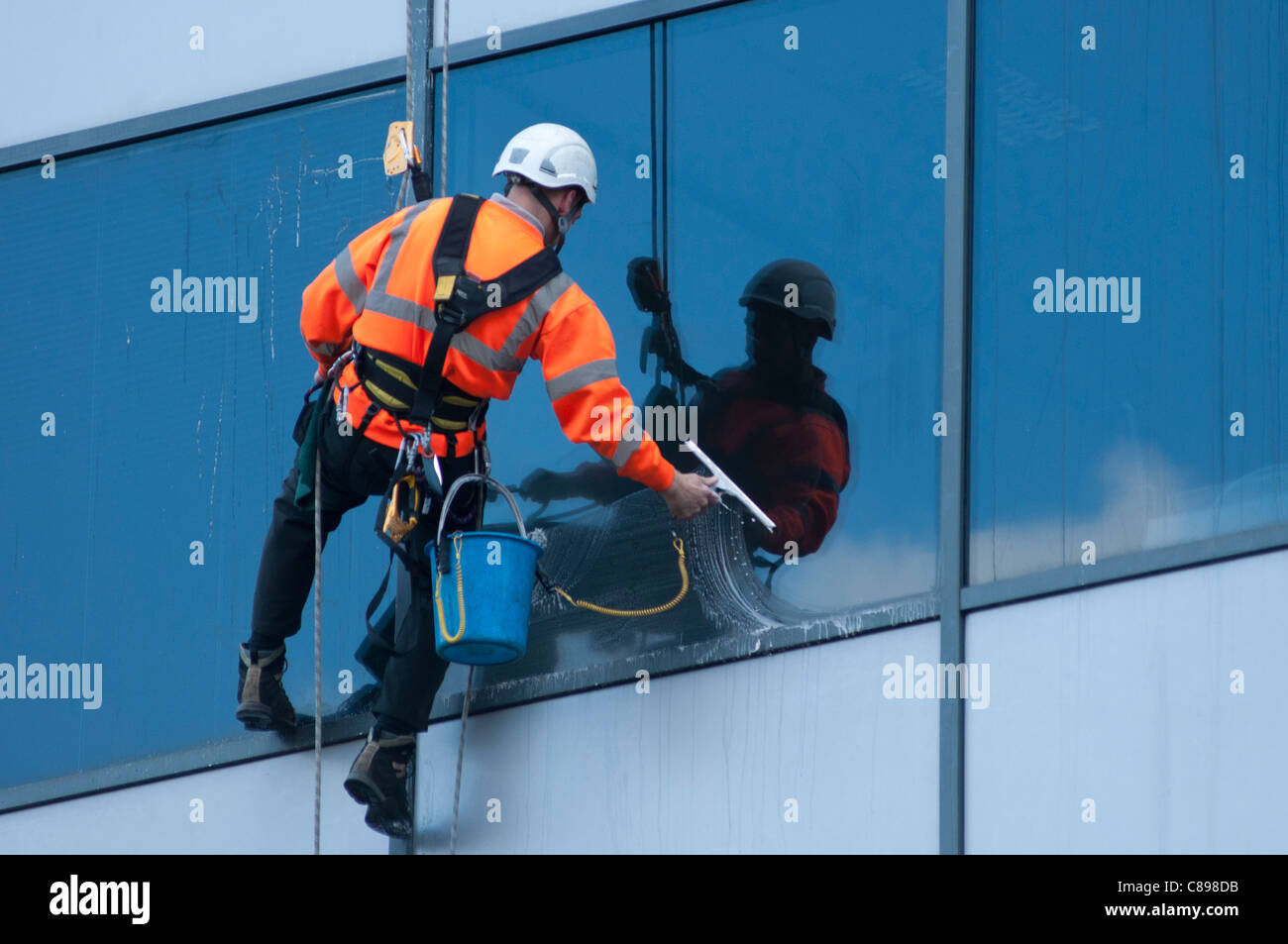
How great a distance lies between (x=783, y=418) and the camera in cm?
584

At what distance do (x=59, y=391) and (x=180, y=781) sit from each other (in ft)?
4.89

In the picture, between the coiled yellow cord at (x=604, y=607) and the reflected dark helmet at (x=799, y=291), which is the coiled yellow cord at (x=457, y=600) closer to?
the coiled yellow cord at (x=604, y=607)

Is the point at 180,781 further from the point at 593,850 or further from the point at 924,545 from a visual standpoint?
the point at 924,545

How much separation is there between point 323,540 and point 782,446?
1.39m

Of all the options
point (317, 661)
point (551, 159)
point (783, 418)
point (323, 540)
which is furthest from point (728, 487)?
point (317, 661)

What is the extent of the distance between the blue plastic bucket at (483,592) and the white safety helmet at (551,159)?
1021 millimetres

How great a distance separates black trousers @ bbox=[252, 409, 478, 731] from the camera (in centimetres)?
559

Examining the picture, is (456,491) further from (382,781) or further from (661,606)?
(382,781)

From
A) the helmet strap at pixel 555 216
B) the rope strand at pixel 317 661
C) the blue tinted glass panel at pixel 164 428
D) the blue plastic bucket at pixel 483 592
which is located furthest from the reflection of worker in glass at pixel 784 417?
the blue tinted glass panel at pixel 164 428

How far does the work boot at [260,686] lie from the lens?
5.91 meters

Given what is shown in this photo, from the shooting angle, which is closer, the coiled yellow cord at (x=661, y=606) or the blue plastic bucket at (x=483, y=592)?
the blue plastic bucket at (x=483, y=592)

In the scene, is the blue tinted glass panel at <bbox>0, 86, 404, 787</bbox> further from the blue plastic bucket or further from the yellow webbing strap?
the blue plastic bucket

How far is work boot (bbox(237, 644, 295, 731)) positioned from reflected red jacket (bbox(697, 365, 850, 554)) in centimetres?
147

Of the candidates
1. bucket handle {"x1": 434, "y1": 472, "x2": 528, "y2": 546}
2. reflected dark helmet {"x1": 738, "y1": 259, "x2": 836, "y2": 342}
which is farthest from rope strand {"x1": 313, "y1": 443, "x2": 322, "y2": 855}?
reflected dark helmet {"x1": 738, "y1": 259, "x2": 836, "y2": 342}
